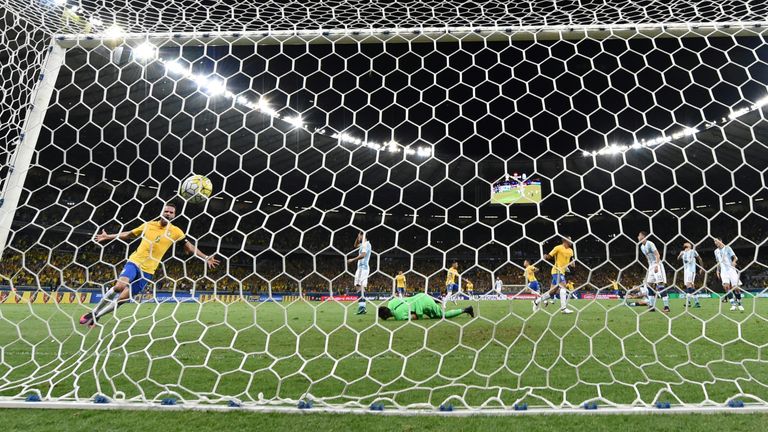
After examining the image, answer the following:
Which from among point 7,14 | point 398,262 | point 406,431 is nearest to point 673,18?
point 406,431

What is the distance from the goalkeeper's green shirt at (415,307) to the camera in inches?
180

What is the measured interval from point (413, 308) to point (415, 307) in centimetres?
3

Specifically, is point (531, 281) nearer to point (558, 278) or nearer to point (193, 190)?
point (558, 278)

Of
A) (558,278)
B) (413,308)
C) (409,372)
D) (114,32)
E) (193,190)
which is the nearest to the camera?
(409,372)

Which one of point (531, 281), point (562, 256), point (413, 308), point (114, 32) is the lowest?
point (531, 281)

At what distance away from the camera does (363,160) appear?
1712 centimetres

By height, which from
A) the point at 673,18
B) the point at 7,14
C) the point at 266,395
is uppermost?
the point at 673,18

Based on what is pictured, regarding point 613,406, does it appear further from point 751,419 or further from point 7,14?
point 7,14

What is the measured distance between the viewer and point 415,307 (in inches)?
187

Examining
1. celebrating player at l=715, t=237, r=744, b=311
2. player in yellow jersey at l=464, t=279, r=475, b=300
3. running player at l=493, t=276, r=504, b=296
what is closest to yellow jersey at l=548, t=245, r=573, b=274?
running player at l=493, t=276, r=504, b=296

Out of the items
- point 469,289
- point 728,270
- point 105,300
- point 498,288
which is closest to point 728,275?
point 728,270

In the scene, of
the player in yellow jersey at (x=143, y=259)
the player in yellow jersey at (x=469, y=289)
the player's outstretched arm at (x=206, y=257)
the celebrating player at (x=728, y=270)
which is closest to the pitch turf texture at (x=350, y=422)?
the player in yellow jersey at (x=469, y=289)

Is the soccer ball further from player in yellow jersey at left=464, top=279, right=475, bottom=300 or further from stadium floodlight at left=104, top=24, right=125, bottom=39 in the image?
player in yellow jersey at left=464, top=279, right=475, bottom=300

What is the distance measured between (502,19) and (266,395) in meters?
2.88
